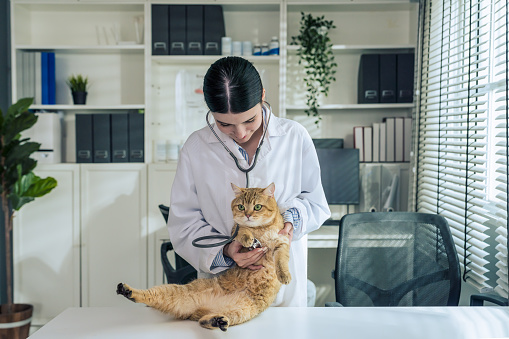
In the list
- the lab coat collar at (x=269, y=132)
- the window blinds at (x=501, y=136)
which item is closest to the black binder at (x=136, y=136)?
the lab coat collar at (x=269, y=132)

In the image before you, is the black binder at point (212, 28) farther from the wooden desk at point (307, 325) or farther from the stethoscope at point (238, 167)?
the wooden desk at point (307, 325)

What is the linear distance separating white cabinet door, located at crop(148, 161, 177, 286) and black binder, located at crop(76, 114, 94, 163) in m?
0.40

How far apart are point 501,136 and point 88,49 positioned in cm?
248

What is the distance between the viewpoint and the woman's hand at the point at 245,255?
1069mm

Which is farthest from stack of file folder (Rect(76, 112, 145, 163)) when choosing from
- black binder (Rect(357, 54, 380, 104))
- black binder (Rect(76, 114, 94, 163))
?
black binder (Rect(357, 54, 380, 104))

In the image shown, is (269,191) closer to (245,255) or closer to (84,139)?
(245,255)

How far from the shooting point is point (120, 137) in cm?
299

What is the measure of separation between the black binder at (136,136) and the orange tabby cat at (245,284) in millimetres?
2033

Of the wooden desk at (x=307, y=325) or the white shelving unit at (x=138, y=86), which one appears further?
the white shelving unit at (x=138, y=86)

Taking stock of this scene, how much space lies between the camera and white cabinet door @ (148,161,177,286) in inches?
118

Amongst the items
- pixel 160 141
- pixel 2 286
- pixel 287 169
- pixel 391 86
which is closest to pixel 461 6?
pixel 391 86

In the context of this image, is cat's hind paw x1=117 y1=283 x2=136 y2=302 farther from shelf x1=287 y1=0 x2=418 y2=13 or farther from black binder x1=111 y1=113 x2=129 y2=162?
shelf x1=287 y1=0 x2=418 y2=13

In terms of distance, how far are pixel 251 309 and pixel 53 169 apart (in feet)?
7.59

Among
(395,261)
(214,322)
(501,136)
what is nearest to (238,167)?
(214,322)
